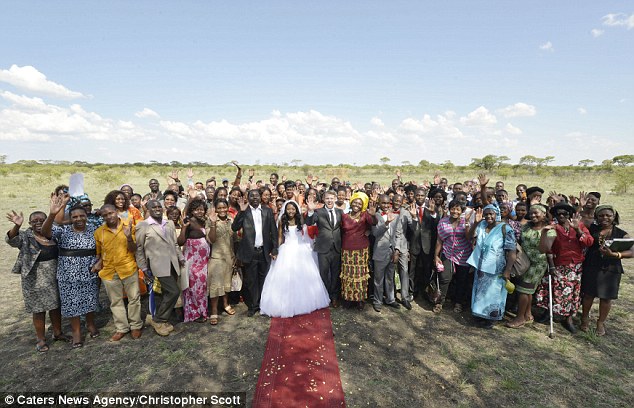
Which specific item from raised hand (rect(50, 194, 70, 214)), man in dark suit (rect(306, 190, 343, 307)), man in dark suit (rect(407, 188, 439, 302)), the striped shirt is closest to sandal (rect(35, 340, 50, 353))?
raised hand (rect(50, 194, 70, 214))

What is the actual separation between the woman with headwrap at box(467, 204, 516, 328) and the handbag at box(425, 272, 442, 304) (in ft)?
2.02

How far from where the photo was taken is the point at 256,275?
5.19m

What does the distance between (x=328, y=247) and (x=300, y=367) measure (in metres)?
1.94

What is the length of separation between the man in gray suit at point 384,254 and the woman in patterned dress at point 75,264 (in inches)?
165

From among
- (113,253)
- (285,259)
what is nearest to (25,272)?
(113,253)

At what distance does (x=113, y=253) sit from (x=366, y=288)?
154 inches

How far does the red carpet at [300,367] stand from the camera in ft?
10.9

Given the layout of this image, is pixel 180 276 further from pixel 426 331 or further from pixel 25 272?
pixel 426 331

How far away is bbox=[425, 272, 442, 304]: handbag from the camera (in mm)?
5348

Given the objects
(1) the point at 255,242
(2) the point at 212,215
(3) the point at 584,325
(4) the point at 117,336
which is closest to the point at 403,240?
(1) the point at 255,242

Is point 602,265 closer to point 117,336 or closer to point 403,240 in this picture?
point 403,240

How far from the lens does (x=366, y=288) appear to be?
17.6 ft

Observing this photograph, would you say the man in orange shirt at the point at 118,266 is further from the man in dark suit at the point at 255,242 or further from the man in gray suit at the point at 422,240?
the man in gray suit at the point at 422,240

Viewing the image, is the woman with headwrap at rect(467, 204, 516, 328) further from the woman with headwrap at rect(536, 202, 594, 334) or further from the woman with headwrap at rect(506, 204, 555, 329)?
the woman with headwrap at rect(536, 202, 594, 334)
